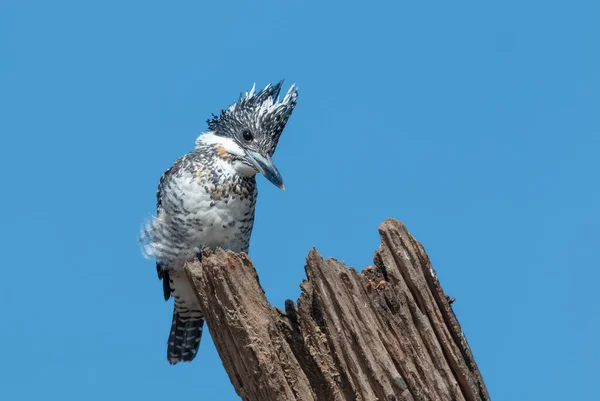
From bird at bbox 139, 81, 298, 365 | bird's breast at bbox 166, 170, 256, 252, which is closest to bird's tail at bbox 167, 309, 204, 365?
bird at bbox 139, 81, 298, 365

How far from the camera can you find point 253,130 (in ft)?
20.1

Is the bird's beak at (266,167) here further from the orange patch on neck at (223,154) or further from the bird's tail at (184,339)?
the bird's tail at (184,339)

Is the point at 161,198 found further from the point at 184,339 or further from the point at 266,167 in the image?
the point at 184,339

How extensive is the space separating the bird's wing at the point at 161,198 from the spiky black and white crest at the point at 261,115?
1.39 ft

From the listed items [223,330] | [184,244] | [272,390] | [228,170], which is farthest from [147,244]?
[272,390]

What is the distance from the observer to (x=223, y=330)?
15.1ft

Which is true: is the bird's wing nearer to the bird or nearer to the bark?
the bird

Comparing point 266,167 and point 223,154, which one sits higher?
point 223,154

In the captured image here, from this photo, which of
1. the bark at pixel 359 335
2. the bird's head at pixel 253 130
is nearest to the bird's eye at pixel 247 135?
the bird's head at pixel 253 130

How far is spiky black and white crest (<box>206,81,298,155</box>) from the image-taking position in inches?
242

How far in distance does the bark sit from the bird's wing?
1.71 meters

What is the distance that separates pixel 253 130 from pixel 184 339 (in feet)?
5.89

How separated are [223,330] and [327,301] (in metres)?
0.63

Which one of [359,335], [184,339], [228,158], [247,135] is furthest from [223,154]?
[359,335]
